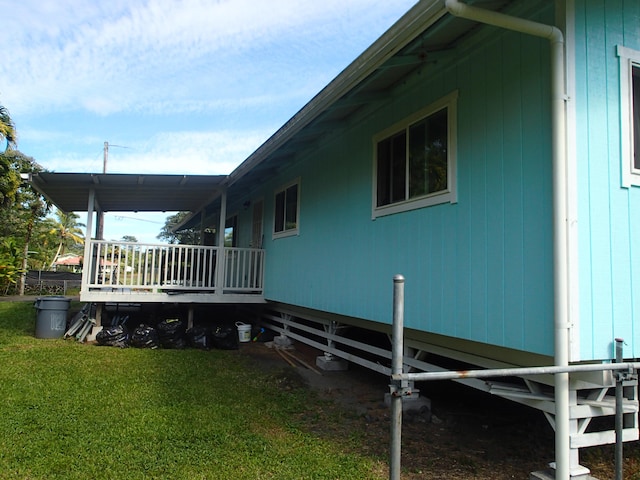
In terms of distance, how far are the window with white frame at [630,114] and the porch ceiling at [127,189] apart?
6.91 metres

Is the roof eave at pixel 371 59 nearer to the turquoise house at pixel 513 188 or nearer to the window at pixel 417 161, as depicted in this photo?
the turquoise house at pixel 513 188

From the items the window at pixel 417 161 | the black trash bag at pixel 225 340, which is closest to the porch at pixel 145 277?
the black trash bag at pixel 225 340

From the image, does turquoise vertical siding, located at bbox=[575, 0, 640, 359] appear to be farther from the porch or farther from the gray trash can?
the gray trash can

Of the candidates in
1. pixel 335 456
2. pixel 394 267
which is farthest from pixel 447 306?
pixel 335 456

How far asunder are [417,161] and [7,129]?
1632 cm

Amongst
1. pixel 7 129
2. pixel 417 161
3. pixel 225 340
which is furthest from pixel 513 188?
pixel 7 129

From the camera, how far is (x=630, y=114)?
316 centimetres

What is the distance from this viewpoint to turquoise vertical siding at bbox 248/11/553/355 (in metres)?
3.02

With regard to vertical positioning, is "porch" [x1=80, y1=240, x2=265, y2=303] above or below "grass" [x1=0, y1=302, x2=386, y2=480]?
above

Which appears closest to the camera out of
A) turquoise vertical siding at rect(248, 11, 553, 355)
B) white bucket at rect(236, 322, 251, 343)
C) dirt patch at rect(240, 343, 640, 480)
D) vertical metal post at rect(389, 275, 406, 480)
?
vertical metal post at rect(389, 275, 406, 480)

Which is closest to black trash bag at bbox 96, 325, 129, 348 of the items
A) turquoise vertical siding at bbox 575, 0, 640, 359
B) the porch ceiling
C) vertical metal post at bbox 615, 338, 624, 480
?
the porch ceiling

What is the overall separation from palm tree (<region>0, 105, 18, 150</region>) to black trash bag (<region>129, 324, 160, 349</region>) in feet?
38.3

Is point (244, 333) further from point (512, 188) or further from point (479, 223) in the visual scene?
point (512, 188)

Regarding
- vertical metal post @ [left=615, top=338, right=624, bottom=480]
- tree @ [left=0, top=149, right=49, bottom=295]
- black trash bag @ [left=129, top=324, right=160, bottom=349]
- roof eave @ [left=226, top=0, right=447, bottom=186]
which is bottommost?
black trash bag @ [left=129, top=324, right=160, bottom=349]
